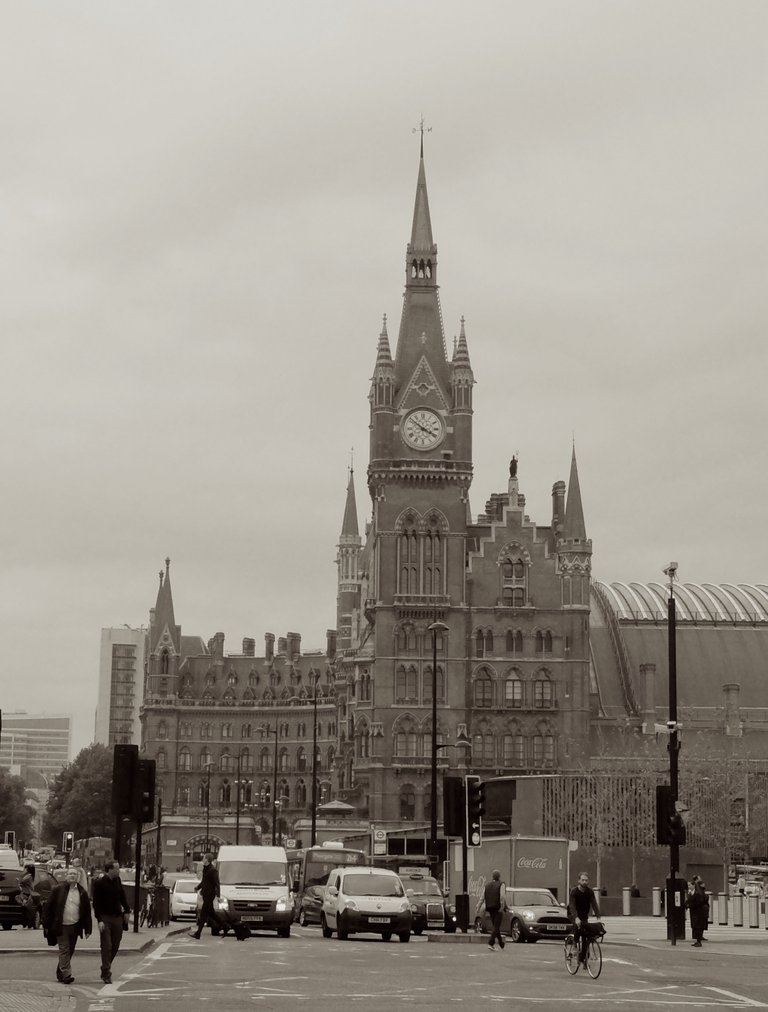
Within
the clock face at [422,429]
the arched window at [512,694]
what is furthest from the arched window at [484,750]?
the clock face at [422,429]

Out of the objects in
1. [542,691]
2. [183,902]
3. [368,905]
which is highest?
[542,691]

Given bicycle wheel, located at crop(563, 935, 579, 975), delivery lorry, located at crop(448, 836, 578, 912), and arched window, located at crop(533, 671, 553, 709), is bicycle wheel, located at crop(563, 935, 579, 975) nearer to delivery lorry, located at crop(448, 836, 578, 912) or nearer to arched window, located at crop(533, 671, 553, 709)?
delivery lorry, located at crop(448, 836, 578, 912)

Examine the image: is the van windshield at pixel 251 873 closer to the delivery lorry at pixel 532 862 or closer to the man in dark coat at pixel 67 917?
the man in dark coat at pixel 67 917

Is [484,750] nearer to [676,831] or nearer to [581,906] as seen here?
[676,831]

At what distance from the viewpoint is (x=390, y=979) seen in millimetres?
27828

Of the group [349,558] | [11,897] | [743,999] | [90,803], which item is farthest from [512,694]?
[743,999]

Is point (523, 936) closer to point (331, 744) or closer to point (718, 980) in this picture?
point (718, 980)

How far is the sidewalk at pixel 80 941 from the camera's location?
114 feet

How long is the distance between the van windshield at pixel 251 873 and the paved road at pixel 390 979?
5.07 metres

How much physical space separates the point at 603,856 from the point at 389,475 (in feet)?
141

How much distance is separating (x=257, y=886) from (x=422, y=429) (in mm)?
84525

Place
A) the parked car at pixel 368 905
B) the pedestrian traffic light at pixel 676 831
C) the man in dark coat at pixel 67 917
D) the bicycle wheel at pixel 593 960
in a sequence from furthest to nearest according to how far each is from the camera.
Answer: the pedestrian traffic light at pixel 676 831 < the parked car at pixel 368 905 < the bicycle wheel at pixel 593 960 < the man in dark coat at pixel 67 917

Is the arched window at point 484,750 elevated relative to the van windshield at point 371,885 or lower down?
elevated

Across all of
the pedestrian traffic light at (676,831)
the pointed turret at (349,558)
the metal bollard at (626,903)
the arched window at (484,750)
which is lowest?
the metal bollard at (626,903)
